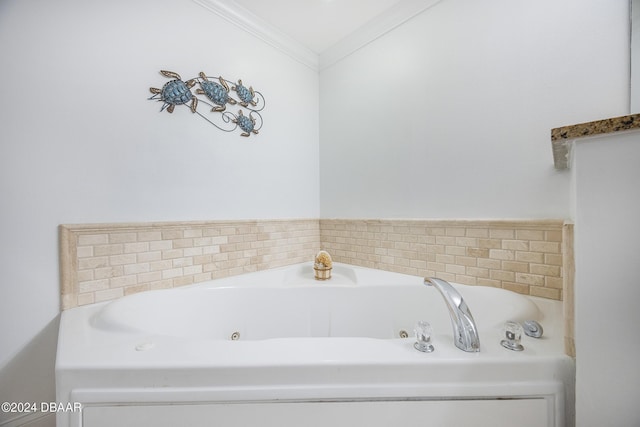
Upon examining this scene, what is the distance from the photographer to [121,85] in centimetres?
119

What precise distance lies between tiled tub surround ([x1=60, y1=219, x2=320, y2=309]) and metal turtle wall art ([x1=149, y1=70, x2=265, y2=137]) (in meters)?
0.65

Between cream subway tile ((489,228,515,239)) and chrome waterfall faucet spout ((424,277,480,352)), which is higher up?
cream subway tile ((489,228,515,239))

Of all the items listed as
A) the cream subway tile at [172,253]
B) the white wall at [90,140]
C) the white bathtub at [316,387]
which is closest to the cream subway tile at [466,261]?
the white bathtub at [316,387]

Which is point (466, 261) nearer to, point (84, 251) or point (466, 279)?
point (466, 279)

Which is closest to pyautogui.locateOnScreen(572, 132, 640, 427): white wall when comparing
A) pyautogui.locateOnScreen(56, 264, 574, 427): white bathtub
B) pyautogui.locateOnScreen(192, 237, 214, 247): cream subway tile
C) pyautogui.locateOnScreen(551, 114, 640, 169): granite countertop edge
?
pyautogui.locateOnScreen(551, 114, 640, 169): granite countertop edge

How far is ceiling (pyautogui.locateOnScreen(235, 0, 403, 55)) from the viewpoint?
154 centimetres

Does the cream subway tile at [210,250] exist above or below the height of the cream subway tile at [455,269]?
above

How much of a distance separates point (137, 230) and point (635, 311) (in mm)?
1737

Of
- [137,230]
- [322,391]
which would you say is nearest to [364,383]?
[322,391]

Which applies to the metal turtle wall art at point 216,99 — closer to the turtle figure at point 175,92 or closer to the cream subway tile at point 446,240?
the turtle figure at point 175,92

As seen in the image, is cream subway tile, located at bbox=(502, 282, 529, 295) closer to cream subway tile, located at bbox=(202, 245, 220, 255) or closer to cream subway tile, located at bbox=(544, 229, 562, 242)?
cream subway tile, located at bbox=(544, 229, 562, 242)

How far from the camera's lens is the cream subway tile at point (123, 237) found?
1165 mm

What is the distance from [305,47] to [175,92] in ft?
3.83

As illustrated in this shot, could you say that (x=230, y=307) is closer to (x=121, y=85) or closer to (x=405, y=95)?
(x=121, y=85)
